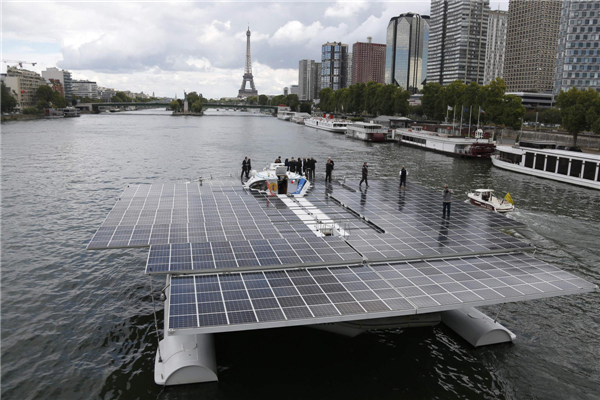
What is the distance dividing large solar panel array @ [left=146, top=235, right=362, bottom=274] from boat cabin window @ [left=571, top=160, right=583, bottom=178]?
47.9m

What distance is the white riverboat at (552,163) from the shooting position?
52872mm

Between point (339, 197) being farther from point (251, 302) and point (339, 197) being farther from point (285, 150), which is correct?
point (285, 150)

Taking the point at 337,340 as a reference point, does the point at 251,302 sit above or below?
above

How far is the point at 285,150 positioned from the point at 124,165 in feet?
112

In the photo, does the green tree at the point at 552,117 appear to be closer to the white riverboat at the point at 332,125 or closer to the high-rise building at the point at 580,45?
the high-rise building at the point at 580,45

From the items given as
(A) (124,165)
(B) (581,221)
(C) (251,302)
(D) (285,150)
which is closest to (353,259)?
(C) (251,302)

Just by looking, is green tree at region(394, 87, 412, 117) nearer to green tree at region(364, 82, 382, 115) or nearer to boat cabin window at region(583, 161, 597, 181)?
green tree at region(364, 82, 382, 115)

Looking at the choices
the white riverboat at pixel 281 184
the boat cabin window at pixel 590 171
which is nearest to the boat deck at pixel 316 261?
the white riverboat at pixel 281 184

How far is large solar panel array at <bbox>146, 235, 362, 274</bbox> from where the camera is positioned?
16672 mm

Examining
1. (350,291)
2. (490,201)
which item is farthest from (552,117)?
(350,291)

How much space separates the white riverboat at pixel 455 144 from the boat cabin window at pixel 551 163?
21.2 m

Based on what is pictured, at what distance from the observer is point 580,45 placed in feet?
458

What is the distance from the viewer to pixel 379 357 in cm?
1747

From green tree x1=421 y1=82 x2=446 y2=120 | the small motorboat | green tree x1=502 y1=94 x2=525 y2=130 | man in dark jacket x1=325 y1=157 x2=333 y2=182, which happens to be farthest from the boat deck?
green tree x1=421 y1=82 x2=446 y2=120
